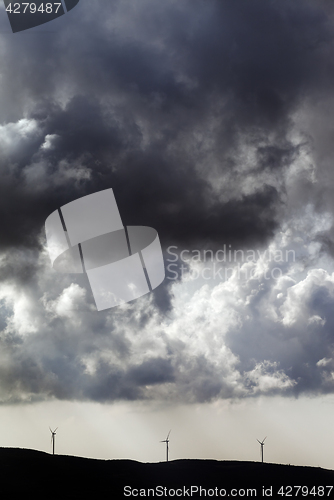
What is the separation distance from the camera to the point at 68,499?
200 metres

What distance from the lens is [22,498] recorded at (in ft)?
626

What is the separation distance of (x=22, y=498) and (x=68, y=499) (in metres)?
19.6
